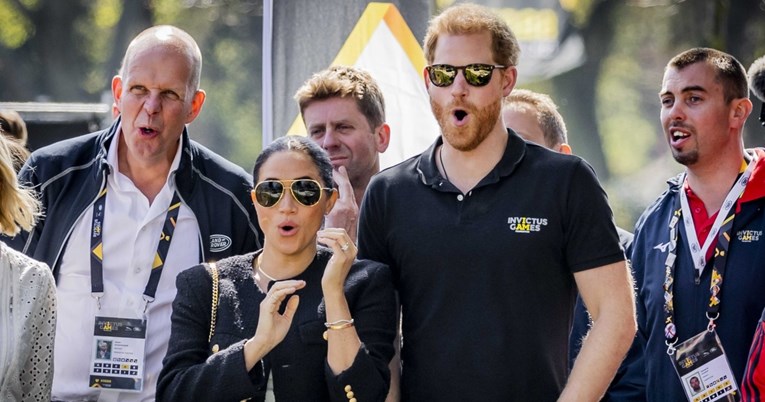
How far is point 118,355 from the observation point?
3381 mm

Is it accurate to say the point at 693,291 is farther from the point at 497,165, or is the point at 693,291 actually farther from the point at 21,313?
the point at 21,313

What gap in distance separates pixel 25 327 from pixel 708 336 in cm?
229

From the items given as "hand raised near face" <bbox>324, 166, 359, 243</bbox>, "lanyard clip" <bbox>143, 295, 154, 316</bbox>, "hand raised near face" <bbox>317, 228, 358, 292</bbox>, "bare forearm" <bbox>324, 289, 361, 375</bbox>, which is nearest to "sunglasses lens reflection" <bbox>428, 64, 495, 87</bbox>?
"hand raised near face" <bbox>317, 228, 358, 292</bbox>

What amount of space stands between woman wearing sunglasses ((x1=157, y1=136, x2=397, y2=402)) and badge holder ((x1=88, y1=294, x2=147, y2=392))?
48cm

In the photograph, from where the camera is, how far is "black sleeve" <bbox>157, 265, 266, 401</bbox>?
9.15ft

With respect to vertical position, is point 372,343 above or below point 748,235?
below

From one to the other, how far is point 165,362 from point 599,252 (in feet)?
3.90

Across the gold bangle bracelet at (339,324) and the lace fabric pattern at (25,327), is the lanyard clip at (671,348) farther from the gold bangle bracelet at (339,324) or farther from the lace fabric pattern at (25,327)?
the lace fabric pattern at (25,327)

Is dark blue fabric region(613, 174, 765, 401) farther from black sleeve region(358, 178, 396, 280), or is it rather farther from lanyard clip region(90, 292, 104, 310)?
lanyard clip region(90, 292, 104, 310)

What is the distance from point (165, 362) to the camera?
2916 millimetres

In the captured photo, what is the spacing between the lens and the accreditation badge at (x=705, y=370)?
3793 mm

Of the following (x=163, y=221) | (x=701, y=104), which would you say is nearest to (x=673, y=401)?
(x=701, y=104)

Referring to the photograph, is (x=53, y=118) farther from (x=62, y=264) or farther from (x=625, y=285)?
(x=625, y=285)

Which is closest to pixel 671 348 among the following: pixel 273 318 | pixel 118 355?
pixel 273 318
